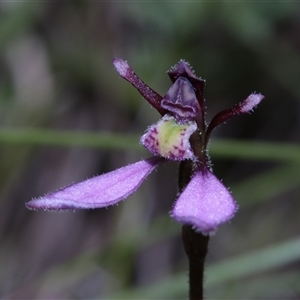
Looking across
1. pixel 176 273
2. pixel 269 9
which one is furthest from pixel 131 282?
pixel 269 9

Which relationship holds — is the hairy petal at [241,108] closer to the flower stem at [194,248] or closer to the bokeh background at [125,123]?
the flower stem at [194,248]

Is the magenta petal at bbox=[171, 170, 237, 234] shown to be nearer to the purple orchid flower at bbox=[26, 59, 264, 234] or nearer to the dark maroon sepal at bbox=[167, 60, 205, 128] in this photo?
the purple orchid flower at bbox=[26, 59, 264, 234]

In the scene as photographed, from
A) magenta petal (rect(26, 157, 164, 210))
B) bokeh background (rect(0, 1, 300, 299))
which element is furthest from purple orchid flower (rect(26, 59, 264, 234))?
bokeh background (rect(0, 1, 300, 299))

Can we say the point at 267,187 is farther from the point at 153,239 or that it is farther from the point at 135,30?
the point at 135,30

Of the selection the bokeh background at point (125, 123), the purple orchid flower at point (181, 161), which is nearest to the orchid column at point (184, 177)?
the purple orchid flower at point (181, 161)

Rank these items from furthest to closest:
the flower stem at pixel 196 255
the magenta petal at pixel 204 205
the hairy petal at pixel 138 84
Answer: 1. the hairy petal at pixel 138 84
2. the flower stem at pixel 196 255
3. the magenta petal at pixel 204 205

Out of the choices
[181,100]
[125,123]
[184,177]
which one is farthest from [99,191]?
[125,123]

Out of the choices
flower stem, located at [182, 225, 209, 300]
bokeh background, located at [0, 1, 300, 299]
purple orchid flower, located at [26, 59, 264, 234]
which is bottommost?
flower stem, located at [182, 225, 209, 300]

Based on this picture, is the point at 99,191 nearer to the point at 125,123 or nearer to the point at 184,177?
the point at 184,177
